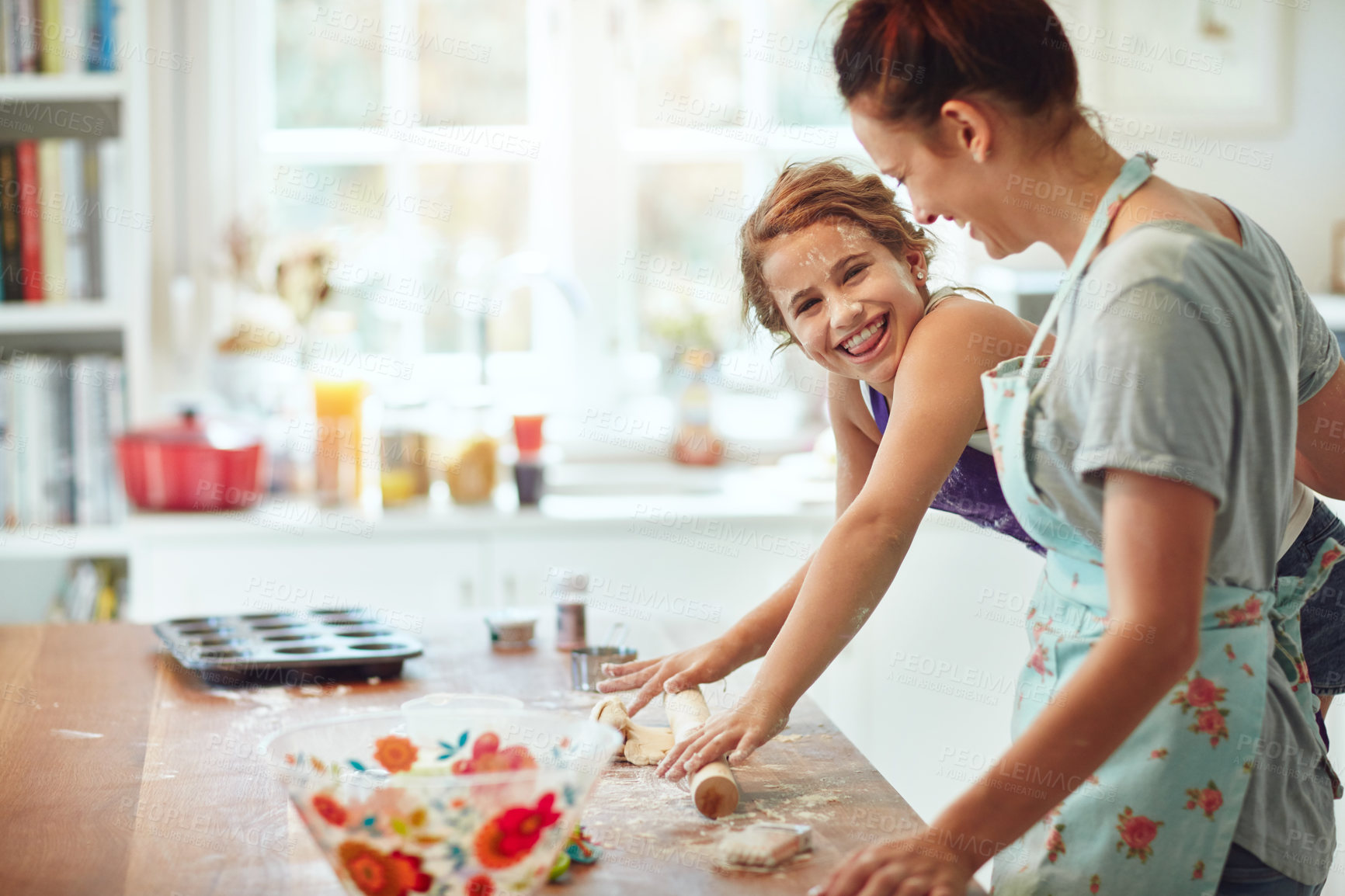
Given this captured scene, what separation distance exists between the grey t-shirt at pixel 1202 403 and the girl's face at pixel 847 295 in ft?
1.26

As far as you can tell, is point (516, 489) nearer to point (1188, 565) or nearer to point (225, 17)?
point (225, 17)

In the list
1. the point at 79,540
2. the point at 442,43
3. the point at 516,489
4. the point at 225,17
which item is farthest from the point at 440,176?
the point at 79,540

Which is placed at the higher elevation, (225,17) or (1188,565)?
(225,17)

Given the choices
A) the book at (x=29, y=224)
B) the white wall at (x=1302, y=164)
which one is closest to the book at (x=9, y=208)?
the book at (x=29, y=224)

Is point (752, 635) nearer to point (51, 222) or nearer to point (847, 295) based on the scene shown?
point (847, 295)

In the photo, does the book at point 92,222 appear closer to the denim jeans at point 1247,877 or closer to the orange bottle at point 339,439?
the orange bottle at point 339,439

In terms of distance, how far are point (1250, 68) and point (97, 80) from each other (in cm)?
263

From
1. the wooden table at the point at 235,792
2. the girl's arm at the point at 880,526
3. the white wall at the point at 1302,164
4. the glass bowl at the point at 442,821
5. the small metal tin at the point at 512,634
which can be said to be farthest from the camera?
the white wall at the point at 1302,164

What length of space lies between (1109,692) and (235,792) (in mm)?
723

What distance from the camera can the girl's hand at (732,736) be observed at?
3.46 ft

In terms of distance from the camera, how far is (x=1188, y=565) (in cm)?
80

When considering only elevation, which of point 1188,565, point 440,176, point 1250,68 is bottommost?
point 1188,565

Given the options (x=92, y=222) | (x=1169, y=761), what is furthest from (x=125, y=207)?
(x=1169, y=761)

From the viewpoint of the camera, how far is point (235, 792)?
42.4 inches
